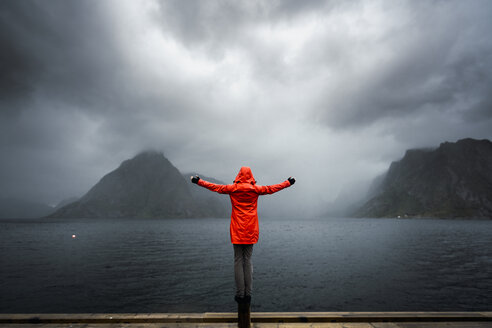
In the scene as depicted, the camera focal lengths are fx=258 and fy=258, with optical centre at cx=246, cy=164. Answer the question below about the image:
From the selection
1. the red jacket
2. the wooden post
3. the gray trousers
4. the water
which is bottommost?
the water

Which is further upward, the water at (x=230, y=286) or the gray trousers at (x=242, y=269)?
the gray trousers at (x=242, y=269)

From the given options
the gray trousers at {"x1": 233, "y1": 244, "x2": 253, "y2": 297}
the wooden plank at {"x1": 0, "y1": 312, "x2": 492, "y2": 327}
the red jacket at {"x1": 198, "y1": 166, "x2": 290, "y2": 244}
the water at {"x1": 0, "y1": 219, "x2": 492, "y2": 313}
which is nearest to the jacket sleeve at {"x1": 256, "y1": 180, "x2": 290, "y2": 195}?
the red jacket at {"x1": 198, "y1": 166, "x2": 290, "y2": 244}

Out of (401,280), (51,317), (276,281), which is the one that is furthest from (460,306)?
(51,317)

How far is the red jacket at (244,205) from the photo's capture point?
23.1 feet

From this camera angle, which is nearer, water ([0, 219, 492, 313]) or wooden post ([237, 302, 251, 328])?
wooden post ([237, 302, 251, 328])

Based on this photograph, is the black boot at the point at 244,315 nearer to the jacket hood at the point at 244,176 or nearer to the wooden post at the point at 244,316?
the wooden post at the point at 244,316

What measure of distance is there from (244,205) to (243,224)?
53 cm

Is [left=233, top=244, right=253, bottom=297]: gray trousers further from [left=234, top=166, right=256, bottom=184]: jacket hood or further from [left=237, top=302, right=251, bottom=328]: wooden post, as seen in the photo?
[left=234, top=166, right=256, bottom=184]: jacket hood

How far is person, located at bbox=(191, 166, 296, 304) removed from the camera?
272 inches

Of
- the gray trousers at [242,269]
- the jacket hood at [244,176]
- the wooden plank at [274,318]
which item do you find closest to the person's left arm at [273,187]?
the jacket hood at [244,176]

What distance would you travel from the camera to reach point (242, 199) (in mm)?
7348

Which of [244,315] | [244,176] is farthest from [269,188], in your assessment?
[244,315]

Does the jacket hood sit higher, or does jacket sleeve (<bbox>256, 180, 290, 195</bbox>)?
the jacket hood

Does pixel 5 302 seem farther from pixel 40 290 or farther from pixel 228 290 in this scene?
pixel 228 290
